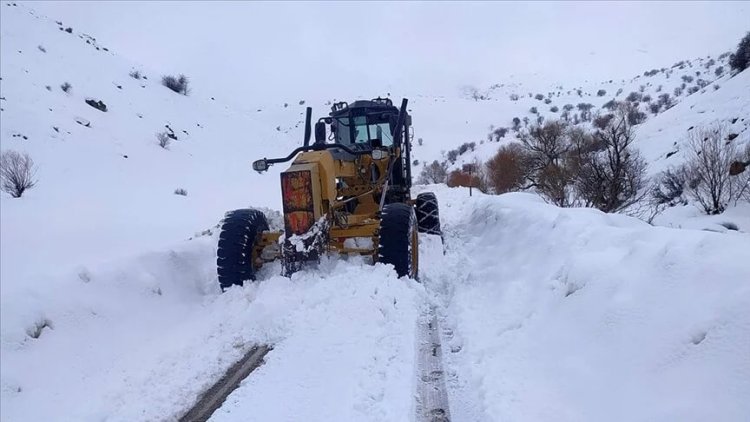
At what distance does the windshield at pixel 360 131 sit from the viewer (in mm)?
10023

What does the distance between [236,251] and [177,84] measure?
98.4 feet

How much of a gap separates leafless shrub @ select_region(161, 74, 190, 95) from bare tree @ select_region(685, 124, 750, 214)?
29.5 metres

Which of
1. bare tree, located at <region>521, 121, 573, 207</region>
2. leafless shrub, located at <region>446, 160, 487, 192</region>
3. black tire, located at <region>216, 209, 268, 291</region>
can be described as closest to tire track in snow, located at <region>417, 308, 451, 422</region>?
black tire, located at <region>216, 209, 268, 291</region>

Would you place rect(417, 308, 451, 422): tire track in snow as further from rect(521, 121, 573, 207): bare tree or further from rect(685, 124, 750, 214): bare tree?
rect(521, 121, 573, 207): bare tree

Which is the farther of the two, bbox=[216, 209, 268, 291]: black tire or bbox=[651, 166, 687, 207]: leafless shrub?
bbox=[651, 166, 687, 207]: leafless shrub

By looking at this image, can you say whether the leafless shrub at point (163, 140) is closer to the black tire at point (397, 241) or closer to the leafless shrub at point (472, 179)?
the leafless shrub at point (472, 179)

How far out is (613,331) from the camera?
13.1 ft

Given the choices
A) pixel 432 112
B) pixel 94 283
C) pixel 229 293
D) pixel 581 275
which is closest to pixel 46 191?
pixel 94 283

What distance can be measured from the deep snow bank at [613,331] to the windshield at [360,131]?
172 inches

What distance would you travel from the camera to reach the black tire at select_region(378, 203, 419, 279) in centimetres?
684

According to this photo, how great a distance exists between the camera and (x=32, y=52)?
2489 centimetres

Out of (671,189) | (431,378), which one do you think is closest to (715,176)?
(671,189)

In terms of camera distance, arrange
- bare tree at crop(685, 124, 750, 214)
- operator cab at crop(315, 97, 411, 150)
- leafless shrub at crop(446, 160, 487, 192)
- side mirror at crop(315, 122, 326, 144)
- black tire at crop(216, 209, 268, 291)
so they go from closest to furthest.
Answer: black tire at crop(216, 209, 268, 291) → side mirror at crop(315, 122, 326, 144) → operator cab at crop(315, 97, 411, 150) → bare tree at crop(685, 124, 750, 214) → leafless shrub at crop(446, 160, 487, 192)

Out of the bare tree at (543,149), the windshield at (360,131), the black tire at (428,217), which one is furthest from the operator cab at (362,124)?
the bare tree at (543,149)
